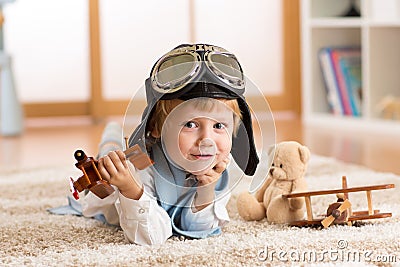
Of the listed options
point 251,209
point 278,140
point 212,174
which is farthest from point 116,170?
point 278,140

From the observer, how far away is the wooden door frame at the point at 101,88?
333 cm

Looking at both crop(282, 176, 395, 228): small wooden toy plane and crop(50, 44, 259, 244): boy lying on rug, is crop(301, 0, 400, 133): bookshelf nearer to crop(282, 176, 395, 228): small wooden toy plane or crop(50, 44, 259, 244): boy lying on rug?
crop(282, 176, 395, 228): small wooden toy plane

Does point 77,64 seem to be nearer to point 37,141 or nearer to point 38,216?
point 37,141

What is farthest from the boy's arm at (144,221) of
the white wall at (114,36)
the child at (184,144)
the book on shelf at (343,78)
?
the white wall at (114,36)

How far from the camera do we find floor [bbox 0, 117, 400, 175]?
2.14 meters

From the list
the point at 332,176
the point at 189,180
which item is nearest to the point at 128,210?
the point at 189,180

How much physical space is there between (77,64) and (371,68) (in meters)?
1.29

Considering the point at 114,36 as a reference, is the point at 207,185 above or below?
below

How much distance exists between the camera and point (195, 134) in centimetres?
109

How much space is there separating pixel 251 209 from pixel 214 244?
204 millimetres

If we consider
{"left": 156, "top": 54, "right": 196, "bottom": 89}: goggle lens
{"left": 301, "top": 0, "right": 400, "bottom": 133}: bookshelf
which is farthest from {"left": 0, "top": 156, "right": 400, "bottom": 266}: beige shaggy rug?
{"left": 301, "top": 0, "right": 400, "bottom": 133}: bookshelf

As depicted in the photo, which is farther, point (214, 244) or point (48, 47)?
point (48, 47)

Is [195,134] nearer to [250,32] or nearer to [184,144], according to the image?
[184,144]

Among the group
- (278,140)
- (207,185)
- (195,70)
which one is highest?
(195,70)
